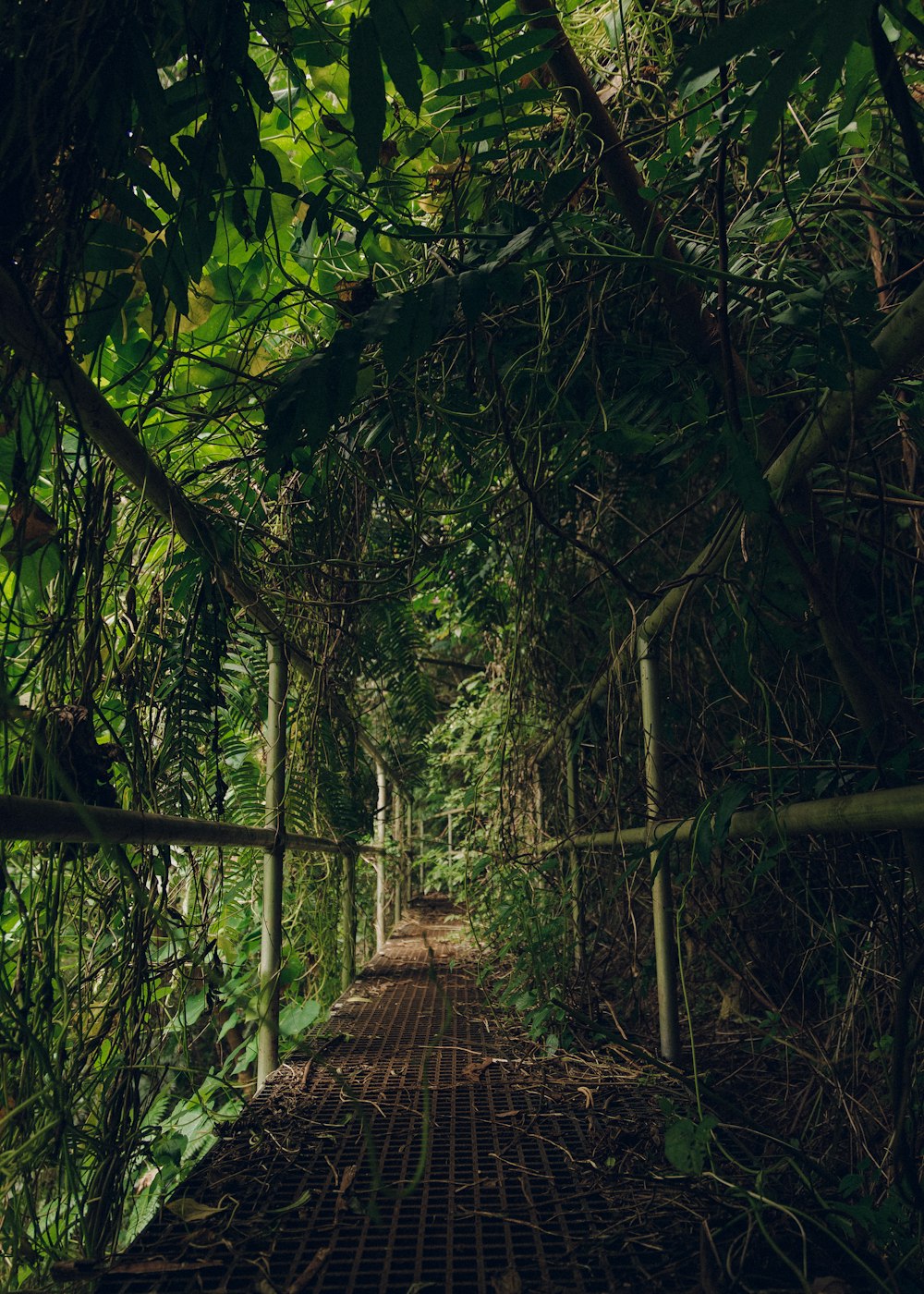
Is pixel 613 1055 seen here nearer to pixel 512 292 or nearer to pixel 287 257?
pixel 512 292

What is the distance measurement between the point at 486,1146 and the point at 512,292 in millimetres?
1382

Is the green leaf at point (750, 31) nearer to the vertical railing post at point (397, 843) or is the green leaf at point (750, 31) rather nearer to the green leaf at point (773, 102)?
the green leaf at point (773, 102)

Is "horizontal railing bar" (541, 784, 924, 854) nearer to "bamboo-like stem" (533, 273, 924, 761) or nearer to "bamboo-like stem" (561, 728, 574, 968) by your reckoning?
"bamboo-like stem" (533, 273, 924, 761)

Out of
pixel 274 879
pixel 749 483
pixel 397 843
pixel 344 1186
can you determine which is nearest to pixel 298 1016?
pixel 274 879

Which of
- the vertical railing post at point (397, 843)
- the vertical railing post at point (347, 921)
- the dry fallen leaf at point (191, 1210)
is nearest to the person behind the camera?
the dry fallen leaf at point (191, 1210)

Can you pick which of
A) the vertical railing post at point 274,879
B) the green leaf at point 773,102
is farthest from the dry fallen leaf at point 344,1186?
the green leaf at point 773,102

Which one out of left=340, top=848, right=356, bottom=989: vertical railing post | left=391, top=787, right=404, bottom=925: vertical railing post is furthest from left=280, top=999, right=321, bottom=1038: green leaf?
left=391, top=787, right=404, bottom=925: vertical railing post

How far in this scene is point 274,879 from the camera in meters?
1.96

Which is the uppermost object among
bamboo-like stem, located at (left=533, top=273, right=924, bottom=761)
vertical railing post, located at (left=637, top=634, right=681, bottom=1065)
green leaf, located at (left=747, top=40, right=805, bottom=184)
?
green leaf, located at (left=747, top=40, right=805, bottom=184)

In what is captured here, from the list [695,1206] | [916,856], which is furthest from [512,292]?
[695,1206]

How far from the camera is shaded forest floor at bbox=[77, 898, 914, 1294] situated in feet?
Answer: 3.03

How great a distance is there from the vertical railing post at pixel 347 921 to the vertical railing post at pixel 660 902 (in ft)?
5.34

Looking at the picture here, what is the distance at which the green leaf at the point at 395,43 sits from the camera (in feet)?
3.07

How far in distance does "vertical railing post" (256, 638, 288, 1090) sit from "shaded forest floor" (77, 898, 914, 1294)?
0.30ft
